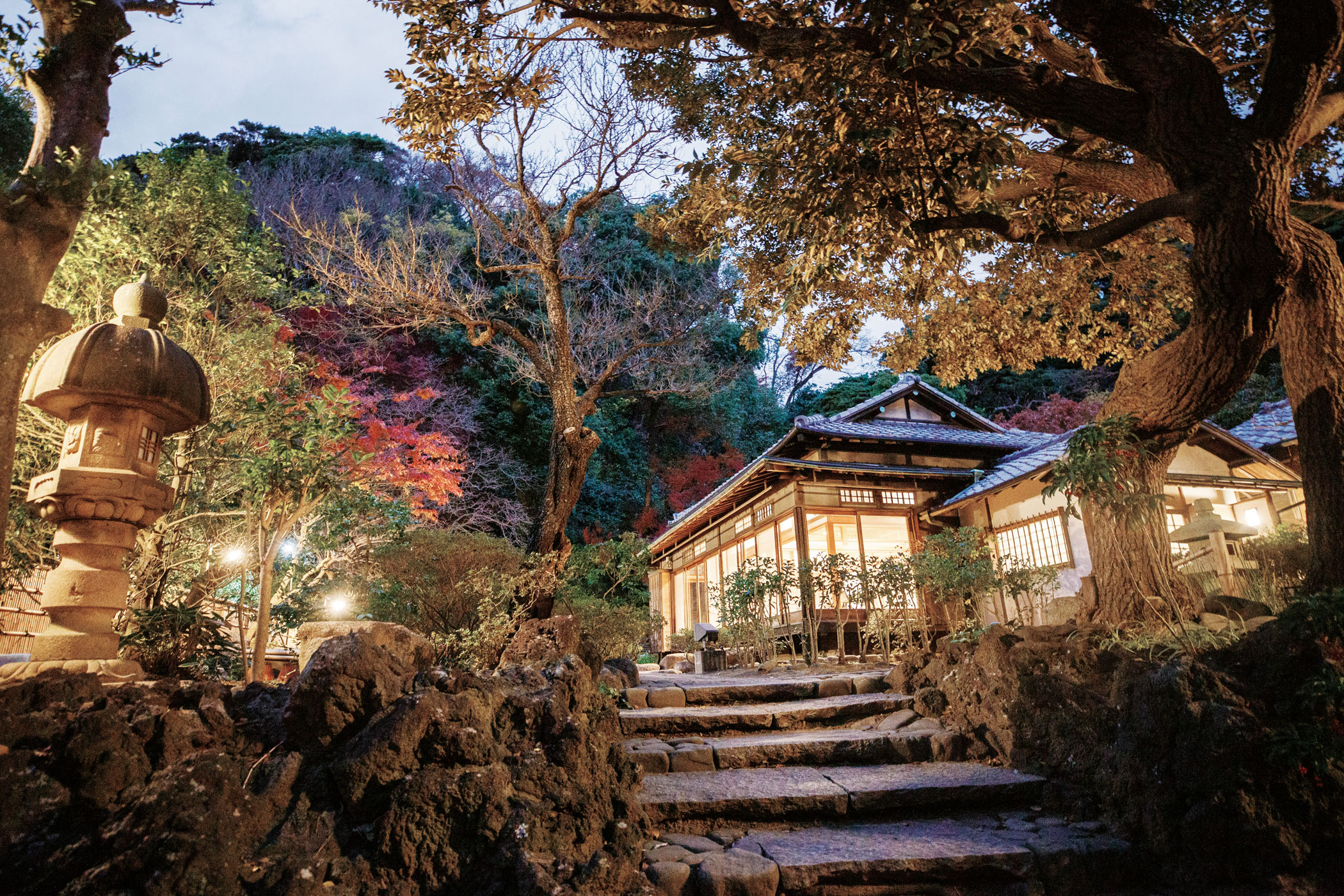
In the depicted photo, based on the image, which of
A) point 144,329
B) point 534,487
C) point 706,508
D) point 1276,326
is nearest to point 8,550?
point 144,329

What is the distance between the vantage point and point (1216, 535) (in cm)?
620

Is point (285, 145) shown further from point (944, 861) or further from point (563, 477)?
point (944, 861)

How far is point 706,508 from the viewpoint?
16062mm

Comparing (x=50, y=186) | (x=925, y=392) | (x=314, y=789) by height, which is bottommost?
(x=314, y=789)

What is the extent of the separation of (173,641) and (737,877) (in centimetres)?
421

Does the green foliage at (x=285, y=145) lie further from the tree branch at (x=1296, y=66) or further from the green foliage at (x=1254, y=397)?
the green foliage at (x=1254, y=397)

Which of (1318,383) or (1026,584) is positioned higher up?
(1318,383)

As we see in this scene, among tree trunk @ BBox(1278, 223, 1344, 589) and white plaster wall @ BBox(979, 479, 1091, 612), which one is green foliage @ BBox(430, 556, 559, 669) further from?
white plaster wall @ BBox(979, 479, 1091, 612)

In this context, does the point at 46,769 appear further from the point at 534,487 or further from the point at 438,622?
the point at 534,487

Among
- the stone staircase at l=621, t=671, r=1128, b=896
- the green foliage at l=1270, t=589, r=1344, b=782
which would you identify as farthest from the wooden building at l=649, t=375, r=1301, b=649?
the green foliage at l=1270, t=589, r=1344, b=782

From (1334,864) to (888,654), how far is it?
6024 millimetres

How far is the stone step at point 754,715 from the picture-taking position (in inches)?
207

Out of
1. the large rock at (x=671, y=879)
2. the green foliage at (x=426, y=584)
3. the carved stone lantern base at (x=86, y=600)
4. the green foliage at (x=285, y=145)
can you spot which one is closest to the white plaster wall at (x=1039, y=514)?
the green foliage at (x=426, y=584)

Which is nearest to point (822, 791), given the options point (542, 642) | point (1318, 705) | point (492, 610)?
point (1318, 705)
